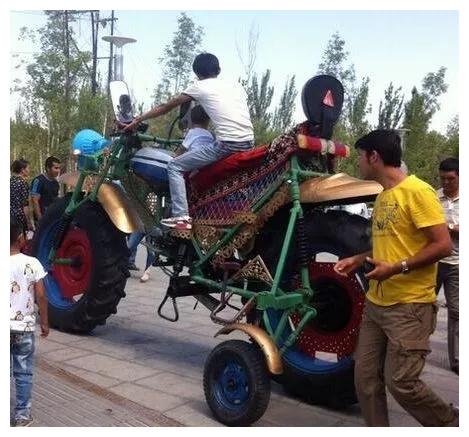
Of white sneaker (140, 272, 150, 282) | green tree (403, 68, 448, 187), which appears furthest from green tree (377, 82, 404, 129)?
white sneaker (140, 272, 150, 282)

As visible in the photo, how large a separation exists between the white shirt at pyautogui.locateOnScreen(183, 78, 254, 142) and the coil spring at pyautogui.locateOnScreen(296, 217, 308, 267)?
0.92 m

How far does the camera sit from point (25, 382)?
3.59 meters

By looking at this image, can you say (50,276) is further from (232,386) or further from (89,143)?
(232,386)

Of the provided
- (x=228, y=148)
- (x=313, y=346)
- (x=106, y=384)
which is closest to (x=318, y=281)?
(x=313, y=346)

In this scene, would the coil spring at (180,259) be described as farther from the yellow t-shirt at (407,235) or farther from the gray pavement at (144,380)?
the yellow t-shirt at (407,235)

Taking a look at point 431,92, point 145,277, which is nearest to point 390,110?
point 431,92

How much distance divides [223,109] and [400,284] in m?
2.00

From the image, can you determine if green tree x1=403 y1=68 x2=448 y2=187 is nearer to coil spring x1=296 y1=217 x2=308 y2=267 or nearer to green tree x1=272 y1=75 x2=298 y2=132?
green tree x1=272 y1=75 x2=298 y2=132

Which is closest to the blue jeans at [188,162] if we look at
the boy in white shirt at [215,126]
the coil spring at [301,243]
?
the boy in white shirt at [215,126]

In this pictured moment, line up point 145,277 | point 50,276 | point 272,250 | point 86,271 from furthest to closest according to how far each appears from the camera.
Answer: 1. point 145,277
2. point 50,276
3. point 86,271
4. point 272,250

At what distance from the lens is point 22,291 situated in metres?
3.61

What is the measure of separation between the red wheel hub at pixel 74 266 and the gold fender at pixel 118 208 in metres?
0.49

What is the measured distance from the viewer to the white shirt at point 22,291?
3578 millimetres

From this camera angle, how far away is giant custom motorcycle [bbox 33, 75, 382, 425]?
146 inches
